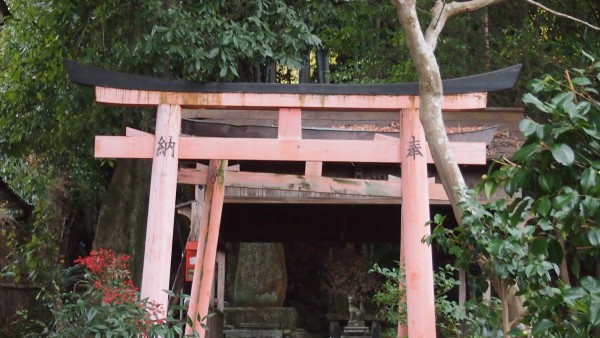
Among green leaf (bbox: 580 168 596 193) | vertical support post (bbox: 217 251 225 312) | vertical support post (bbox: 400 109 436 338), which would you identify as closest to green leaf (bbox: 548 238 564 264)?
green leaf (bbox: 580 168 596 193)

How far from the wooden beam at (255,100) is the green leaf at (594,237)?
4.40 meters

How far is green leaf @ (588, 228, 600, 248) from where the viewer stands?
11.7 feet

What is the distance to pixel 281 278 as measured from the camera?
17.9 m

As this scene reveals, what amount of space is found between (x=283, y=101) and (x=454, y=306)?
2.26 meters

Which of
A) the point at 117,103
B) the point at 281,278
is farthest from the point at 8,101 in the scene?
the point at 281,278

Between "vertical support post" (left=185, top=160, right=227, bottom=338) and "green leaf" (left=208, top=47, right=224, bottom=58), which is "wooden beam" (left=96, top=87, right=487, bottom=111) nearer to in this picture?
"vertical support post" (left=185, top=160, right=227, bottom=338)

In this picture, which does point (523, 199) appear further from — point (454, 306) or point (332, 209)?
point (332, 209)

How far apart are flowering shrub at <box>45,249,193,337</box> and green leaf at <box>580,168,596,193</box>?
416 centimetres

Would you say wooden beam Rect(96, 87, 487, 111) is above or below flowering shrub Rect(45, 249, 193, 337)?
above

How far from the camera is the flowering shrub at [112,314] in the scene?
6.91 meters

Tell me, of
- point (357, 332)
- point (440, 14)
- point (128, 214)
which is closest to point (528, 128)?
point (440, 14)

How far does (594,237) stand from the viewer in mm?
3561

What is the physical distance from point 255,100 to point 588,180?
4.71m

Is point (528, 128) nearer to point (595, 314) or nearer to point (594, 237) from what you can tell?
point (594, 237)
